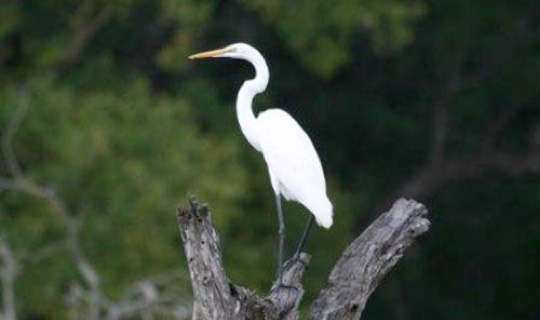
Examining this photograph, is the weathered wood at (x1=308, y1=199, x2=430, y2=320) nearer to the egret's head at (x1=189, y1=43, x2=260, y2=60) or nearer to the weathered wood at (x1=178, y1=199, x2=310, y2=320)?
the weathered wood at (x1=178, y1=199, x2=310, y2=320)

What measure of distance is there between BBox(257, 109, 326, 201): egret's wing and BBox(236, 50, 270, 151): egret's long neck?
32mm

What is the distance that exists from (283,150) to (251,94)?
18 centimetres

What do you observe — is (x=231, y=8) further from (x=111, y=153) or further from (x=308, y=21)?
(x=111, y=153)

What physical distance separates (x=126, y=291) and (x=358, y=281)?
5563 mm

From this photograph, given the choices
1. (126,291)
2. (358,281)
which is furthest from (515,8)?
(358,281)

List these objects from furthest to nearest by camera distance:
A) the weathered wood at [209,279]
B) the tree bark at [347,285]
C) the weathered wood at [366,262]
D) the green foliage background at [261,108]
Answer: the green foliage background at [261,108] < the weathered wood at [366,262] < the tree bark at [347,285] < the weathered wood at [209,279]

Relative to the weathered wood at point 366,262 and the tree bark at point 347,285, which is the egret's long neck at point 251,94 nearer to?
the tree bark at point 347,285

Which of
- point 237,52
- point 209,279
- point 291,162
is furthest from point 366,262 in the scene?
point 237,52

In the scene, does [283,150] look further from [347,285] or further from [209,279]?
[209,279]

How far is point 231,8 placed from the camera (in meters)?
15.0

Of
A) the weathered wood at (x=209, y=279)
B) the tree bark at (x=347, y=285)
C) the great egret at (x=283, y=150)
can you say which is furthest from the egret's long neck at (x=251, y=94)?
the weathered wood at (x=209, y=279)

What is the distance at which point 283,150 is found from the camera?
267 inches

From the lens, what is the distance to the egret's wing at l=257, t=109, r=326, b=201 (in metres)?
6.78

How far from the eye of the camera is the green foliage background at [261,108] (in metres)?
12.1
